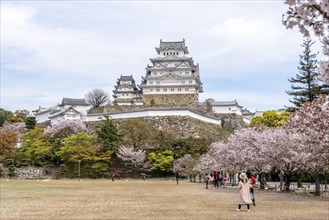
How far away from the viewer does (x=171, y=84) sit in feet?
258

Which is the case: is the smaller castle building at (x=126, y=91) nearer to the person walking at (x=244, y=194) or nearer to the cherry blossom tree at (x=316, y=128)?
the cherry blossom tree at (x=316, y=128)

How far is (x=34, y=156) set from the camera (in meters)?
60.4

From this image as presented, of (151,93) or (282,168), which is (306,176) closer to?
(282,168)

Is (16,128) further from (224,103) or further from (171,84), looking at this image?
(224,103)

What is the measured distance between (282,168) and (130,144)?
1353 inches

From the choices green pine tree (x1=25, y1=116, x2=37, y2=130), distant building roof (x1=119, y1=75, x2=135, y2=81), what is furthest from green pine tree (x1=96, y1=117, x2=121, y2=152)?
distant building roof (x1=119, y1=75, x2=135, y2=81)

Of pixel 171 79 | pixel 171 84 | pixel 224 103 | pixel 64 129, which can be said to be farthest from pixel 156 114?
pixel 224 103

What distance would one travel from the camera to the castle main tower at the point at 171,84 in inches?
3068

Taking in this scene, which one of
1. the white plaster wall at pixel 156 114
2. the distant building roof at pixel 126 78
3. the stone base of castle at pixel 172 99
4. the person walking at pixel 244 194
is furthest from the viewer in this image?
the distant building roof at pixel 126 78

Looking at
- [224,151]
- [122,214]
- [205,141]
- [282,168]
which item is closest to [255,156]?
[282,168]

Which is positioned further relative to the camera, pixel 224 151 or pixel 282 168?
pixel 224 151

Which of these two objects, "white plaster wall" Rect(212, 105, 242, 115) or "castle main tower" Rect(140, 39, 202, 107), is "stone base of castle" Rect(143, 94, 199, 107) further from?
"white plaster wall" Rect(212, 105, 242, 115)

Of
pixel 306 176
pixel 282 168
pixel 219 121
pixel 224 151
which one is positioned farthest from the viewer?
pixel 219 121

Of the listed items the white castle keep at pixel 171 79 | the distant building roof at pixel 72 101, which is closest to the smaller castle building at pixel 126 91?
the white castle keep at pixel 171 79
